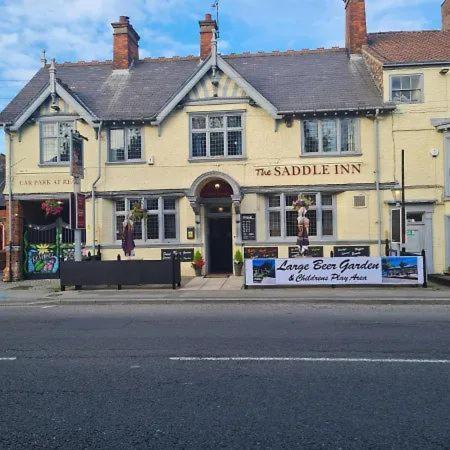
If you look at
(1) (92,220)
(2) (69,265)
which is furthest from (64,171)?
(2) (69,265)

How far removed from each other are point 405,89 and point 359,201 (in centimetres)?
462

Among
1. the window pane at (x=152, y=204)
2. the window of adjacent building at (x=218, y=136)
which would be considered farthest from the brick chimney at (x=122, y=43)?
the window pane at (x=152, y=204)

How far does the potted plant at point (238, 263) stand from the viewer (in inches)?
758

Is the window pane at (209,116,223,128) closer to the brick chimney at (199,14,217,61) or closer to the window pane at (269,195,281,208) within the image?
the window pane at (269,195,281,208)

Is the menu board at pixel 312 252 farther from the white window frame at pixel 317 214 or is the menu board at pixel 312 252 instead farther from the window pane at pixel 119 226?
the window pane at pixel 119 226

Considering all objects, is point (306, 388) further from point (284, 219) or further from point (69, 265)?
point (284, 219)

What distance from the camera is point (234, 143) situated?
64.8 feet

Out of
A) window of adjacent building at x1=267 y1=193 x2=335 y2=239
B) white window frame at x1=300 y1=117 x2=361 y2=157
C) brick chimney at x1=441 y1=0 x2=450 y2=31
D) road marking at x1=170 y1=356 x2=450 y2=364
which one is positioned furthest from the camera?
brick chimney at x1=441 y1=0 x2=450 y2=31

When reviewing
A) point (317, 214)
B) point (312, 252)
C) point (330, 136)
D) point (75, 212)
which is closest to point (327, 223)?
point (317, 214)

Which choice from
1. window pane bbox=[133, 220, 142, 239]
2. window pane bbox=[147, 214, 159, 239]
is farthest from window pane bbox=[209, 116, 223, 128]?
window pane bbox=[133, 220, 142, 239]

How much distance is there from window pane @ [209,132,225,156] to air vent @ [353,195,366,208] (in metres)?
5.45

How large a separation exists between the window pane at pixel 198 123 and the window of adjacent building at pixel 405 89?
7350mm

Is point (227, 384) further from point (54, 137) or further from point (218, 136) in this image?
point (54, 137)

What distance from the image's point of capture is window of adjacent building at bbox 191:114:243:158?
1969cm
